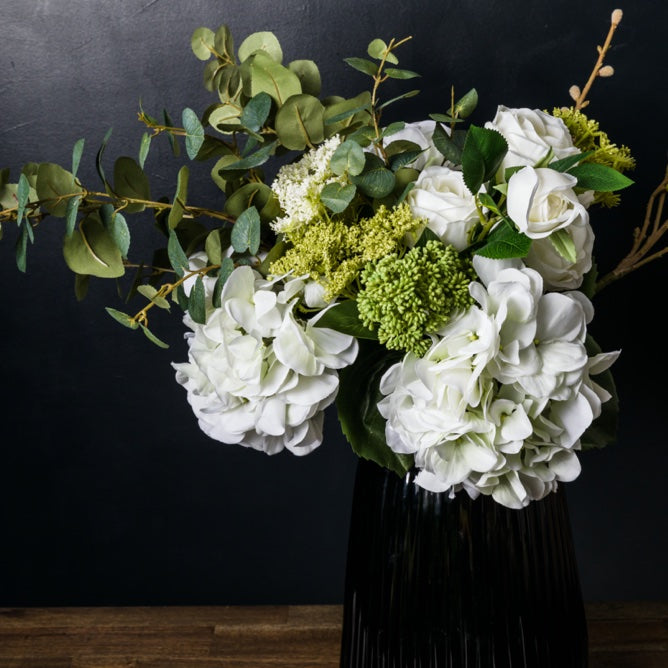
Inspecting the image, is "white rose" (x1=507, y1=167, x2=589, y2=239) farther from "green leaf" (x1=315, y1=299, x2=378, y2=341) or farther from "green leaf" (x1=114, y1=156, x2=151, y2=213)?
"green leaf" (x1=114, y1=156, x2=151, y2=213)

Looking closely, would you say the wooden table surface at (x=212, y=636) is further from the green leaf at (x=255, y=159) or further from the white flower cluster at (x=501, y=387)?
the green leaf at (x=255, y=159)

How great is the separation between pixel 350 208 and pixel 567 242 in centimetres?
18

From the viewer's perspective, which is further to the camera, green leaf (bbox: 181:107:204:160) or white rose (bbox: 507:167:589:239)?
green leaf (bbox: 181:107:204:160)

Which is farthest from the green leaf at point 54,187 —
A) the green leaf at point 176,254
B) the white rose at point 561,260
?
the white rose at point 561,260

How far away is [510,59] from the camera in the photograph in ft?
3.74

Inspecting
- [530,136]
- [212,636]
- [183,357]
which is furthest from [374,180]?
[212,636]

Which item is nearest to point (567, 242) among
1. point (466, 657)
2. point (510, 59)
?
point (466, 657)

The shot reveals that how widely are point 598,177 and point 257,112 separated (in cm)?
30

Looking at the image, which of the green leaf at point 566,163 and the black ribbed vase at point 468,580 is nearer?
the green leaf at point 566,163

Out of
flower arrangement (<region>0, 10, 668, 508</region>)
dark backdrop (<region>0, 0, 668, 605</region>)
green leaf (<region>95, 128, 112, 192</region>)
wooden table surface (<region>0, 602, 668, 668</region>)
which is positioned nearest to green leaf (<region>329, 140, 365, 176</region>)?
flower arrangement (<region>0, 10, 668, 508</region>)

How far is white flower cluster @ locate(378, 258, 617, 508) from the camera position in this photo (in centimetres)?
63

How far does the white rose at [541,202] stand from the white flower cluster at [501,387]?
39 mm

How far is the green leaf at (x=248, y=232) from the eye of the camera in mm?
702

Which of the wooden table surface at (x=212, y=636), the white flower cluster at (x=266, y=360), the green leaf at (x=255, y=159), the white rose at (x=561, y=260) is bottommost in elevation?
the wooden table surface at (x=212, y=636)
